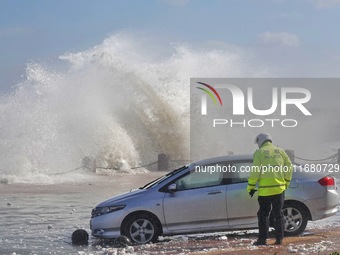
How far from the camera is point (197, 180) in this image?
39.8 feet

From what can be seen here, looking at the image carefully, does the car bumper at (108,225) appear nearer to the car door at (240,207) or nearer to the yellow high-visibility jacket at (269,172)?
the car door at (240,207)

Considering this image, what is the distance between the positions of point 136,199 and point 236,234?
2.12 m

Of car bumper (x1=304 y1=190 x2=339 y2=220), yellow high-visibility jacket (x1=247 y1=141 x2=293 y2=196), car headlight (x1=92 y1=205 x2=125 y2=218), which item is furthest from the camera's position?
car bumper (x1=304 y1=190 x2=339 y2=220)

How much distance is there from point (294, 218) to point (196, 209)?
169 cm

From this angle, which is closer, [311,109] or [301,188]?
[301,188]

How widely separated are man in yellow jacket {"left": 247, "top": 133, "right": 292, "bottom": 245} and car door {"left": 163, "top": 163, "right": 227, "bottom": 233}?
125cm

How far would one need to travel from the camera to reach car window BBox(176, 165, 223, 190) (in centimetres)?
1203

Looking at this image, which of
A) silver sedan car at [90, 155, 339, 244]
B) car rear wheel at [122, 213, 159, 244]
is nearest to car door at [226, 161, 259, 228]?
silver sedan car at [90, 155, 339, 244]

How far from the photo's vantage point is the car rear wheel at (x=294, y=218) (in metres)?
11.9

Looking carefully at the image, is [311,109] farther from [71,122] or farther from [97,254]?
[97,254]

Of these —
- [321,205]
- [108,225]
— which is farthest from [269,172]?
[108,225]

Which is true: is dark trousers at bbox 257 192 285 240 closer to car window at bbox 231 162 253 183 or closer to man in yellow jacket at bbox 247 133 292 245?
man in yellow jacket at bbox 247 133 292 245

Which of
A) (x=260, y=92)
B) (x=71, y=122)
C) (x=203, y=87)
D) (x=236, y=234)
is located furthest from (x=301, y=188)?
(x=260, y=92)

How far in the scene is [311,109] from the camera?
64375 mm
